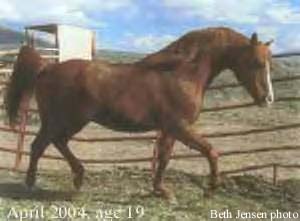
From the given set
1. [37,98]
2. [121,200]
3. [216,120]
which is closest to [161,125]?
[121,200]

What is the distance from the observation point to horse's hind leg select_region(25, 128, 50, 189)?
19.3 ft

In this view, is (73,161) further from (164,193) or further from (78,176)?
(164,193)

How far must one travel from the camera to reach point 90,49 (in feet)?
34.2

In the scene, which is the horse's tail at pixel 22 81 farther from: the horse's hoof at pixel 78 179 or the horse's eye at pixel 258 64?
the horse's eye at pixel 258 64

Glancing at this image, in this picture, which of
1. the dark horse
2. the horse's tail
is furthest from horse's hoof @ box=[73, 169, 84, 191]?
the horse's tail

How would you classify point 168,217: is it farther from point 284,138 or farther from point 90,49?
point 284,138

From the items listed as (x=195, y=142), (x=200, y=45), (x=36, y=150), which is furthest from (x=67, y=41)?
(x=195, y=142)

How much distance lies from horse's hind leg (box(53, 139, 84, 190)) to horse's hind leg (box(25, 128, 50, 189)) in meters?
0.11

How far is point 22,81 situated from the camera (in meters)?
6.06

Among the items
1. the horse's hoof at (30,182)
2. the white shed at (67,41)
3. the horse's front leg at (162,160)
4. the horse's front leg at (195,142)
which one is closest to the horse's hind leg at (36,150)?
the horse's hoof at (30,182)

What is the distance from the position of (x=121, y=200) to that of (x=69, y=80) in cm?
109

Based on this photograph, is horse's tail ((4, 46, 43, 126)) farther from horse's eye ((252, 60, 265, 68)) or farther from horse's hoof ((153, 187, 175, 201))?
horse's eye ((252, 60, 265, 68))

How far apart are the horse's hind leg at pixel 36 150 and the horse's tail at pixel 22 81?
0.36 m

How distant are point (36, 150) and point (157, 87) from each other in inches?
46.8
